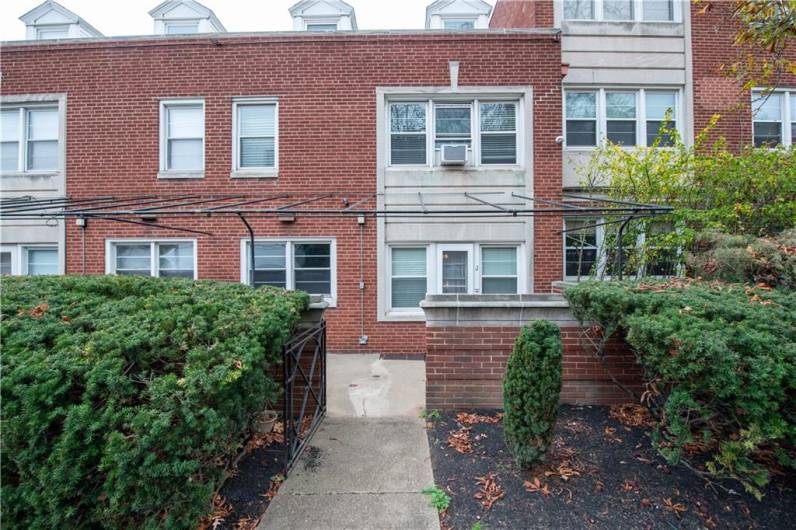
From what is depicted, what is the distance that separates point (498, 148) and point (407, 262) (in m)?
3.12

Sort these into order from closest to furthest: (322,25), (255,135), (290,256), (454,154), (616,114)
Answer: (454,154), (290,256), (255,135), (616,114), (322,25)

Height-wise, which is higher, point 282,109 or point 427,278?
point 282,109

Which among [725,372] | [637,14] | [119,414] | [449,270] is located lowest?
[119,414]

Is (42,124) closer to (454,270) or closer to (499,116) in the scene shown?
(454,270)

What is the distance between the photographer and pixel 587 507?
2822mm

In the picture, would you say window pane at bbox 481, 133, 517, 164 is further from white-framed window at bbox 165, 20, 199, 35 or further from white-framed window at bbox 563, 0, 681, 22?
white-framed window at bbox 165, 20, 199, 35

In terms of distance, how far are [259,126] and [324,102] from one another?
1.48m

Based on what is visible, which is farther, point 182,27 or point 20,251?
point 182,27

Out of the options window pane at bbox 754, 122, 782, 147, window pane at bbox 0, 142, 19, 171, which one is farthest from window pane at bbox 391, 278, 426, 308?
window pane at bbox 0, 142, 19, 171

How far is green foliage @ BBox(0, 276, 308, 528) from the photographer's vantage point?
6.50 feet

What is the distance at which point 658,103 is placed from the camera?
340 inches

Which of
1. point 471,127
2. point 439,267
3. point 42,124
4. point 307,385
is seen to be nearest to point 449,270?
point 439,267

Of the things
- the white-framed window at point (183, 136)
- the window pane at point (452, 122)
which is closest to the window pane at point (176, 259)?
the white-framed window at point (183, 136)

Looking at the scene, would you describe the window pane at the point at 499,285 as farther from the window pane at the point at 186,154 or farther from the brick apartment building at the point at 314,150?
the window pane at the point at 186,154
